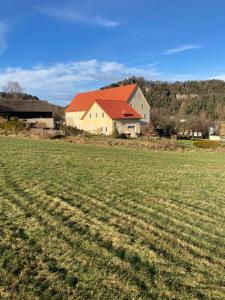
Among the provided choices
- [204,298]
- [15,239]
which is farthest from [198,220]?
[15,239]

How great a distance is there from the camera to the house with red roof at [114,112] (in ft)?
189

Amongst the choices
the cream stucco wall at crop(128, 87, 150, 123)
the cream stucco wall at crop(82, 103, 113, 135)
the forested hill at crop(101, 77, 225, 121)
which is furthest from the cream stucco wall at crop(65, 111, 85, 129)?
the forested hill at crop(101, 77, 225, 121)

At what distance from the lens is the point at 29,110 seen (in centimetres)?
5472

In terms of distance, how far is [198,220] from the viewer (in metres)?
7.71

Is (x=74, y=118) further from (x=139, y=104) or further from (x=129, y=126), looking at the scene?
(x=129, y=126)

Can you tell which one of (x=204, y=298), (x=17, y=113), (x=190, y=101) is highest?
(x=190, y=101)

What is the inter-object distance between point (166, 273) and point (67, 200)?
3.79 m

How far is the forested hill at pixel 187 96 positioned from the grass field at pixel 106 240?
103845mm

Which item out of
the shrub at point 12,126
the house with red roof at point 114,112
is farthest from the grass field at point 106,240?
the house with red roof at point 114,112

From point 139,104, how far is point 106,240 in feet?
204

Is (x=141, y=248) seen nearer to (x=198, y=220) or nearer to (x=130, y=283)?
(x=130, y=283)

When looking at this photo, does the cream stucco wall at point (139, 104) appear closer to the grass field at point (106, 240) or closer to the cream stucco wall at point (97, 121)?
the cream stucco wall at point (97, 121)

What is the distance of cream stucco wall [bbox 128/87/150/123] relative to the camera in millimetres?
66562

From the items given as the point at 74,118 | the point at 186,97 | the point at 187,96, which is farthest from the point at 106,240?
the point at 187,96
